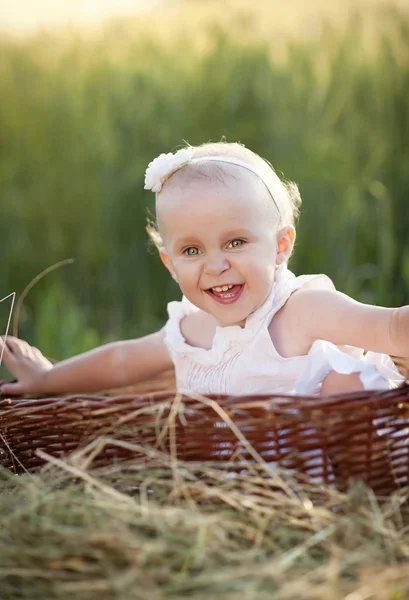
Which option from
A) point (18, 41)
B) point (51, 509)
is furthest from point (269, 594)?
point (18, 41)

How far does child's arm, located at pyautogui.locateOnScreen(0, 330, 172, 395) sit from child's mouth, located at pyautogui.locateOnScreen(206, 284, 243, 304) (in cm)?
33

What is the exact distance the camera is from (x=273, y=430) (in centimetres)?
120

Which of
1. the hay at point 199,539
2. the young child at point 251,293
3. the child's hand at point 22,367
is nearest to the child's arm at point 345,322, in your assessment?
the young child at point 251,293

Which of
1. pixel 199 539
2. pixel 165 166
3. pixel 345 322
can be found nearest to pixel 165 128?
pixel 165 166

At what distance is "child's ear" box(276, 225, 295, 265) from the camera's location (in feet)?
5.30

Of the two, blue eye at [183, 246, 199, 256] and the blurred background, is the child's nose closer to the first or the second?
blue eye at [183, 246, 199, 256]

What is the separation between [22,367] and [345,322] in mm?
761

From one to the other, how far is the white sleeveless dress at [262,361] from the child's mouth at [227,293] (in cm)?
6

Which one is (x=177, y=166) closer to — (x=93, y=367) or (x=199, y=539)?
(x=93, y=367)

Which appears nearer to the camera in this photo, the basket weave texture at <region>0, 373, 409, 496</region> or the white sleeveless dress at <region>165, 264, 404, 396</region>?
the basket weave texture at <region>0, 373, 409, 496</region>

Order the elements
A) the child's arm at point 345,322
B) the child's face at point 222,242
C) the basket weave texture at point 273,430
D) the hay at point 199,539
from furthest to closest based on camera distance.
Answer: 1. the child's face at point 222,242
2. the child's arm at point 345,322
3. the basket weave texture at point 273,430
4. the hay at point 199,539

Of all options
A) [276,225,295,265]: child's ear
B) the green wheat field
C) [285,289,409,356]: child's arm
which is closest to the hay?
[285,289,409,356]: child's arm

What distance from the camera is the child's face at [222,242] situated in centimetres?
151

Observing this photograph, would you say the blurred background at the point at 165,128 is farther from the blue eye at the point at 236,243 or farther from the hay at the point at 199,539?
the hay at the point at 199,539
